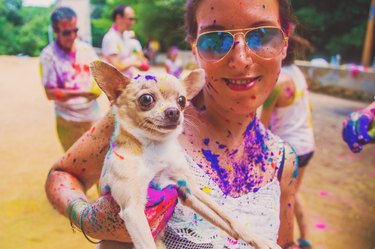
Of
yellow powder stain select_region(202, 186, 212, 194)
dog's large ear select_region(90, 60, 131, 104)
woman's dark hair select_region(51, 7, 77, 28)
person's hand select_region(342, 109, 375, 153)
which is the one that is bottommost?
yellow powder stain select_region(202, 186, 212, 194)

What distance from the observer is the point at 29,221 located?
12.2ft

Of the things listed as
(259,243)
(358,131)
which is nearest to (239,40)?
(259,243)

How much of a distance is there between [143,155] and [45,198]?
3.51 metres

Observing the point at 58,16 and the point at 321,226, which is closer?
the point at 58,16

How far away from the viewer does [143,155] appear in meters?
1.02

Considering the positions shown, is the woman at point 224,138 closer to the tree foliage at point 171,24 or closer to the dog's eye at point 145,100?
the dog's eye at point 145,100

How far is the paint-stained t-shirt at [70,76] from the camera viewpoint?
345 cm

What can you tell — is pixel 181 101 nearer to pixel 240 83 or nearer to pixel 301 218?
pixel 240 83

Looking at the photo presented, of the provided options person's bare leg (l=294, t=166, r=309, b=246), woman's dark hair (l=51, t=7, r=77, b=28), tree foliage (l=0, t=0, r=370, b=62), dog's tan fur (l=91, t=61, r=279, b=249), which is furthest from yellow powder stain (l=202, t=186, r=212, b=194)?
woman's dark hair (l=51, t=7, r=77, b=28)

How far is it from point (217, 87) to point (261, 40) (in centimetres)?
20

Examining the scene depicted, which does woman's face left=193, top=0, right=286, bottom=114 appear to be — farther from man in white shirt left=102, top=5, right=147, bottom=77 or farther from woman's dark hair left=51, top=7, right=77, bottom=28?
man in white shirt left=102, top=5, right=147, bottom=77

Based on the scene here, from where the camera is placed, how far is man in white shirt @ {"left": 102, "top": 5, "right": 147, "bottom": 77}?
14.4ft

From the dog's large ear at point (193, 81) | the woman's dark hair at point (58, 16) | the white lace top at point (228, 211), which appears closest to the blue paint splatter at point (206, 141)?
the white lace top at point (228, 211)

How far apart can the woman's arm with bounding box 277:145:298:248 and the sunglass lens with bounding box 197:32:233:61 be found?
20.9 inches
